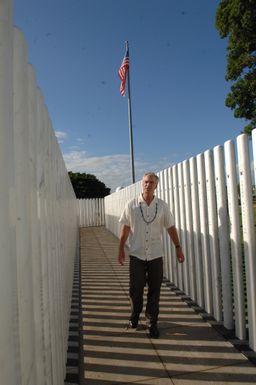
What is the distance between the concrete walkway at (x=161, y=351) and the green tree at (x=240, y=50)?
14.5 m

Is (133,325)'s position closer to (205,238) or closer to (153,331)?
(153,331)

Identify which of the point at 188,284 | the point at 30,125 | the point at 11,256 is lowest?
the point at 188,284

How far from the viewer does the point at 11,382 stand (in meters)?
1.23

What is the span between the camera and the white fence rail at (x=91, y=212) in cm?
2427

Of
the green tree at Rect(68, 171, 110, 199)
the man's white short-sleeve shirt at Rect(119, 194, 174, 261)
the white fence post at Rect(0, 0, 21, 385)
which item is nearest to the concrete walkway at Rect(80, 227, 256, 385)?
the man's white short-sleeve shirt at Rect(119, 194, 174, 261)

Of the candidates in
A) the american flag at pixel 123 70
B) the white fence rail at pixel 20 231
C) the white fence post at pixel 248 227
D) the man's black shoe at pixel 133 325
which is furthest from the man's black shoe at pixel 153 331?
the american flag at pixel 123 70

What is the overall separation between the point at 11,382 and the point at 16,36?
1.38 metres

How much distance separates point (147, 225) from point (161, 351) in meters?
1.36

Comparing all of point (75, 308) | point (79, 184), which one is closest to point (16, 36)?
point (75, 308)

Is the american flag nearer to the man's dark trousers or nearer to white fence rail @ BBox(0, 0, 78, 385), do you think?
the man's dark trousers

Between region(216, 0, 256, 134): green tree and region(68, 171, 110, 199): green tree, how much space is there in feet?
75.8

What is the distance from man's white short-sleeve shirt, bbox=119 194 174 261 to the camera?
14.4 feet

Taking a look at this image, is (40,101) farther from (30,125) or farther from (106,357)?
(106,357)

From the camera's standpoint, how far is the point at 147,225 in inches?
174
